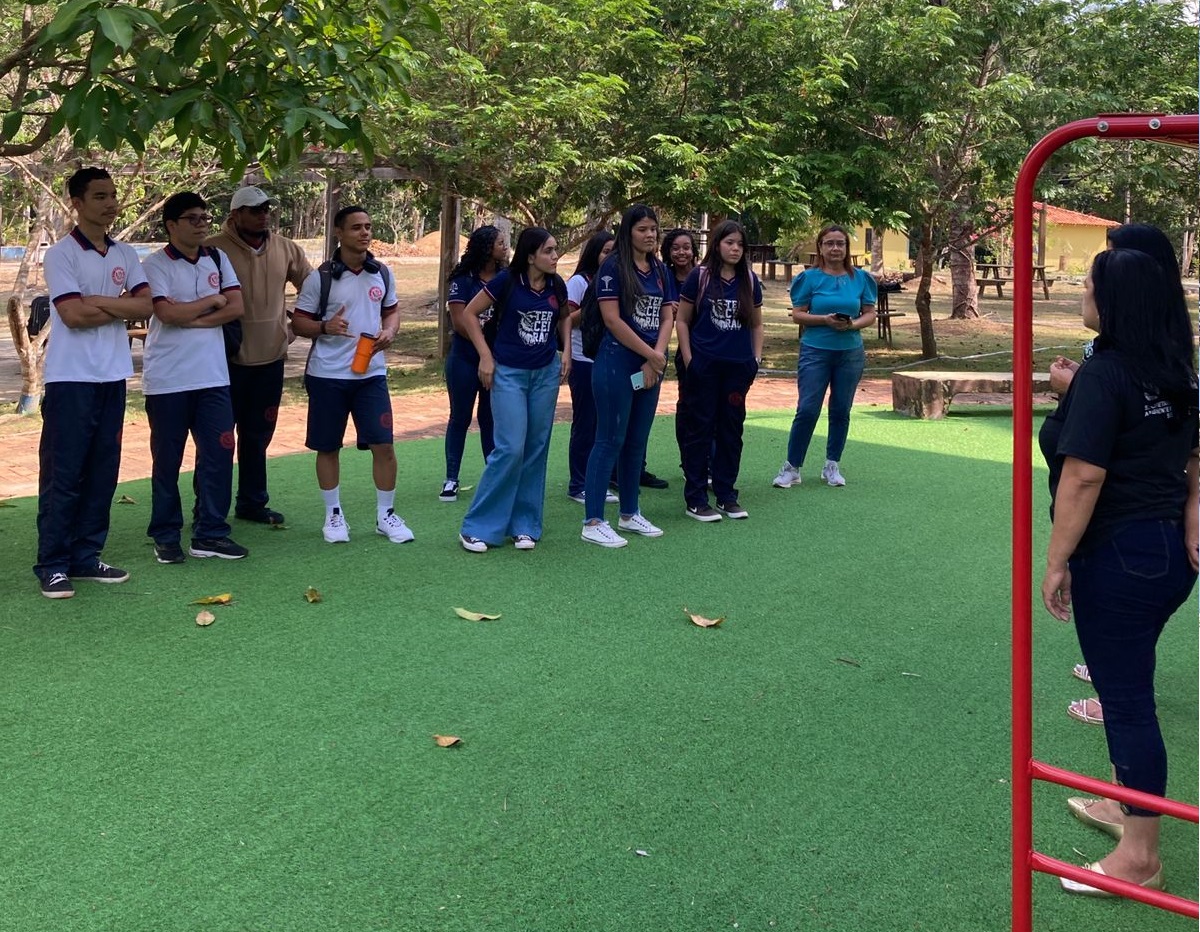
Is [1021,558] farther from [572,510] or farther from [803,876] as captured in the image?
[572,510]

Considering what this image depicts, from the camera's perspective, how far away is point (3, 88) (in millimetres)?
11398

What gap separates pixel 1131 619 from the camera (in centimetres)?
295

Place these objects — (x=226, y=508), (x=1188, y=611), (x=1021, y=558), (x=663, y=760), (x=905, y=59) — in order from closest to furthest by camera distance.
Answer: (x=1021, y=558) < (x=663, y=760) < (x=1188, y=611) < (x=226, y=508) < (x=905, y=59)

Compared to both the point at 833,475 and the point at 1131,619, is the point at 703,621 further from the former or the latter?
the point at 833,475

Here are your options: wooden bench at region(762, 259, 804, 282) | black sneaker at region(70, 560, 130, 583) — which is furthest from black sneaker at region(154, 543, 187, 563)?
wooden bench at region(762, 259, 804, 282)

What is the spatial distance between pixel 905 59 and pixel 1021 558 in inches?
501

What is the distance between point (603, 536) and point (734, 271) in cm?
168

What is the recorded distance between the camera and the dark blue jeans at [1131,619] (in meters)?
2.93

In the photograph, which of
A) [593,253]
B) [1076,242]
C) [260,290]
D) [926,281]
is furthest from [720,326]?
[1076,242]

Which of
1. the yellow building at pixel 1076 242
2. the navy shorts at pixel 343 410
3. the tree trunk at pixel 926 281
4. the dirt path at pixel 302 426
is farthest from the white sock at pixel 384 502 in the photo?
the yellow building at pixel 1076 242

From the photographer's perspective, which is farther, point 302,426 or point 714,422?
point 302,426

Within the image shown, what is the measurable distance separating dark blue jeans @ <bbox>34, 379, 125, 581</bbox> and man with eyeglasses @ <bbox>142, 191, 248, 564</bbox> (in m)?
0.34

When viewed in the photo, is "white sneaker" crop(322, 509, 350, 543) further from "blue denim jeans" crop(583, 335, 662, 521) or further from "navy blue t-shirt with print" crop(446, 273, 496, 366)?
"blue denim jeans" crop(583, 335, 662, 521)

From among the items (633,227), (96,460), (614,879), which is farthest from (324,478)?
(614,879)
